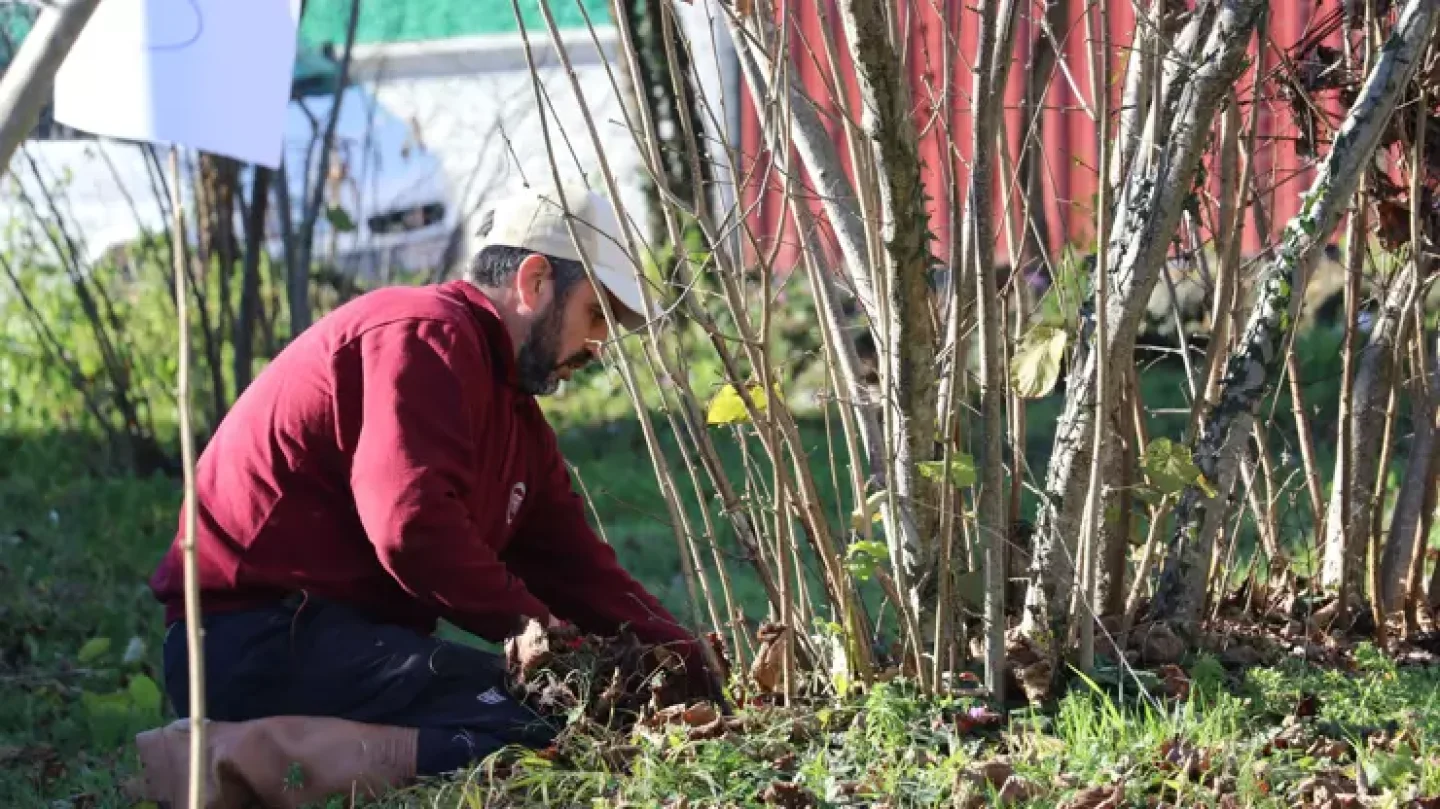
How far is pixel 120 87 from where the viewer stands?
5.66ft

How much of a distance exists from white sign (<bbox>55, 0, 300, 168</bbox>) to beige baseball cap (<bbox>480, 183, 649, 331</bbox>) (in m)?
1.15

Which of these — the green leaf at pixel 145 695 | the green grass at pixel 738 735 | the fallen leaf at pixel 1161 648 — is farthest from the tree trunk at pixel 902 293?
the green leaf at pixel 145 695

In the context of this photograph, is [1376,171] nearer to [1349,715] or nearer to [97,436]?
[1349,715]

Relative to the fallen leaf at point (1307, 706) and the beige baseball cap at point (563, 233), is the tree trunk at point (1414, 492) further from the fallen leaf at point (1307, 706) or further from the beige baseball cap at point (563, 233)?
the beige baseball cap at point (563, 233)

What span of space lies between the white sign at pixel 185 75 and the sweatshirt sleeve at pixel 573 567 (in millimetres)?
1599

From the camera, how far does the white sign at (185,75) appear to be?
1692 mm

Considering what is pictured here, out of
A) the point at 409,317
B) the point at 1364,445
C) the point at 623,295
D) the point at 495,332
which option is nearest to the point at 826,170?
the point at 623,295

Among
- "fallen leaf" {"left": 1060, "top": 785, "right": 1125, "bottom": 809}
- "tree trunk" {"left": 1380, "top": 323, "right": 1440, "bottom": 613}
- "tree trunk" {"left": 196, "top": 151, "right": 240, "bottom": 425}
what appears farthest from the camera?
"tree trunk" {"left": 196, "top": 151, "right": 240, "bottom": 425}

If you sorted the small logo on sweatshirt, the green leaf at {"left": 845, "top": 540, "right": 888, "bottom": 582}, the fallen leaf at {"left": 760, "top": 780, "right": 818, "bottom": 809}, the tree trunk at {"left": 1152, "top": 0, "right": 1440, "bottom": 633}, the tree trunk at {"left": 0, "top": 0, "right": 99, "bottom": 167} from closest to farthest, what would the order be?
the tree trunk at {"left": 0, "top": 0, "right": 99, "bottom": 167}, the fallen leaf at {"left": 760, "top": 780, "right": 818, "bottom": 809}, the green leaf at {"left": 845, "top": 540, "right": 888, "bottom": 582}, the tree trunk at {"left": 1152, "top": 0, "right": 1440, "bottom": 633}, the small logo on sweatshirt

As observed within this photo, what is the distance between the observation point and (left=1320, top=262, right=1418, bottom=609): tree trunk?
3.30 m

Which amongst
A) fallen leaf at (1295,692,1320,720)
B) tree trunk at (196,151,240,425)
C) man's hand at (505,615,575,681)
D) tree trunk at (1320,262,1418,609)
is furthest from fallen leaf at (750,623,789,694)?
tree trunk at (196,151,240,425)

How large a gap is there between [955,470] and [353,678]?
3.59 ft

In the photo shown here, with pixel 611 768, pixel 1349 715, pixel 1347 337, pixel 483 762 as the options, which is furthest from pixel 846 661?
pixel 1347 337

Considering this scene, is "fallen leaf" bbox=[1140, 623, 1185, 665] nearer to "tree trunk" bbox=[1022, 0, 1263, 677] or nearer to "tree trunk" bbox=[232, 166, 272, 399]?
"tree trunk" bbox=[1022, 0, 1263, 677]
